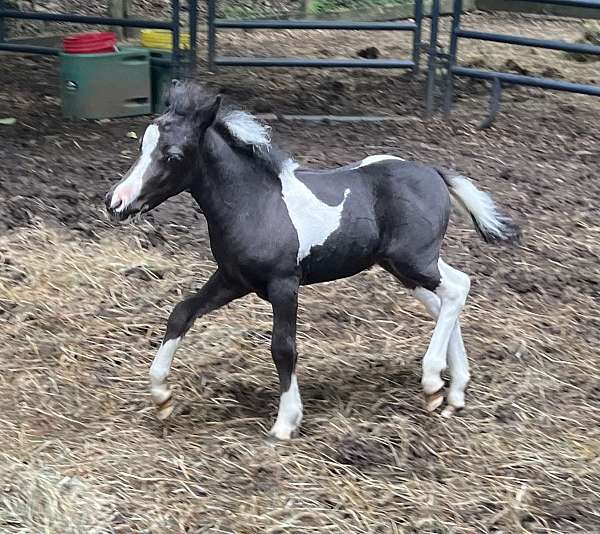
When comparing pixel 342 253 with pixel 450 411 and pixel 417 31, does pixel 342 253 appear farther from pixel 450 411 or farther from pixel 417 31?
pixel 417 31

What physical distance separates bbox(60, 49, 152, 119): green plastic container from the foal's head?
4423 mm

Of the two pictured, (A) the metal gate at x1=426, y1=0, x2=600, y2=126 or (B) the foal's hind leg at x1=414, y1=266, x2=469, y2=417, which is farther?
(A) the metal gate at x1=426, y1=0, x2=600, y2=126

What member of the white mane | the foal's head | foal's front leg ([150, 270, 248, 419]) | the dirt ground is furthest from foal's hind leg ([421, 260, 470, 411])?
the foal's head

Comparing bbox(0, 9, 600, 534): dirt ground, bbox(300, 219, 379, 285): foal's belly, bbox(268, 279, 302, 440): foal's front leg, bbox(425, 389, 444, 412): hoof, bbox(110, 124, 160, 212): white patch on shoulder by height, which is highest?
bbox(110, 124, 160, 212): white patch on shoulder

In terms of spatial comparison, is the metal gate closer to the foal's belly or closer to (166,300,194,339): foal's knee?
the foal's belly

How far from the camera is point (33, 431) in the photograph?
3303 mm

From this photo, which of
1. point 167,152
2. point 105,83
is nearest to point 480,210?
point 167,152

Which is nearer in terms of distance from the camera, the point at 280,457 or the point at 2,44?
the point at 280,457

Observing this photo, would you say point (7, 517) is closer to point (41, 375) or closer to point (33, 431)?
point (33, 431)

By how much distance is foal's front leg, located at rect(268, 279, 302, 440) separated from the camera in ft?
10.4

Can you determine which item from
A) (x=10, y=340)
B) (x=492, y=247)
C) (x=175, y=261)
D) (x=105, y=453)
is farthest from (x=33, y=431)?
(x=492, y=247)

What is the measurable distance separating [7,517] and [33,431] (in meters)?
0.52

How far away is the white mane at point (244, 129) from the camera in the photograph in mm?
3205

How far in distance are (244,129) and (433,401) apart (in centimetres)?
111
